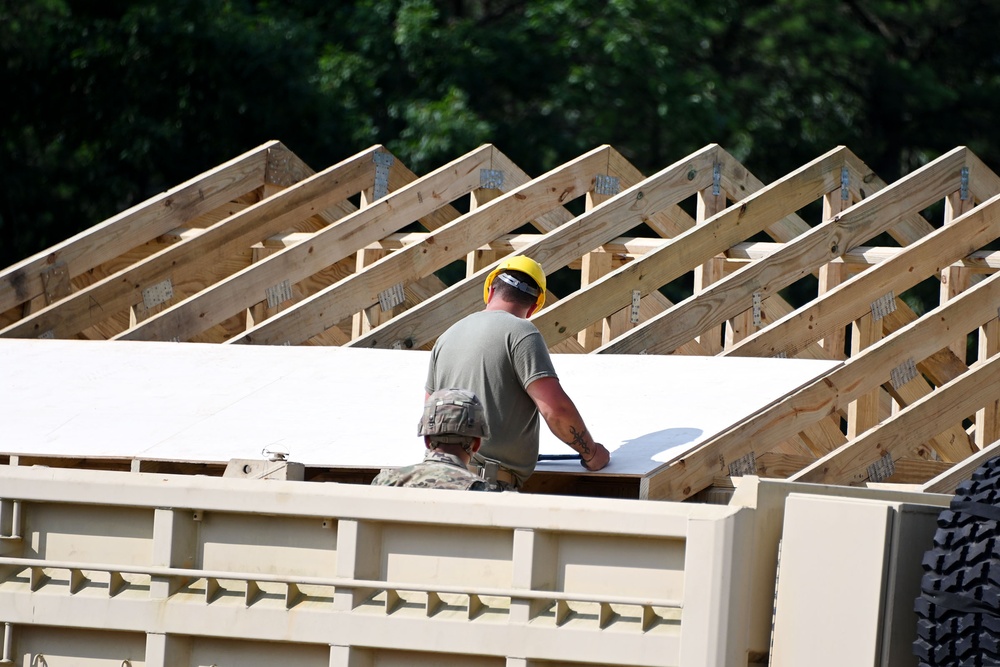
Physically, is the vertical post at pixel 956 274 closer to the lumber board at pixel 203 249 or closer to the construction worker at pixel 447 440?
the lumber board at pixel 203 249

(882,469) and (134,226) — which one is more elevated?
(134,226)

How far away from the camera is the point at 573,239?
7902mm

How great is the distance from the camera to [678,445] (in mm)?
5273

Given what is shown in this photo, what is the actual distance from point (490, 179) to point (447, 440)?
4.94 metres

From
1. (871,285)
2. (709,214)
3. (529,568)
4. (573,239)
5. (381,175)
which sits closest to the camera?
(529,568)

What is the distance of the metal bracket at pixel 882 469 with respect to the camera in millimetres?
5988

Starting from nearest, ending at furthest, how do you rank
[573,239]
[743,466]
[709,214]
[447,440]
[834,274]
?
[447,440]
[743,466]
[573,239]
[834,274]
[709,214]

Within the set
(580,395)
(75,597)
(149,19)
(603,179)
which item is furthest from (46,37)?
(75,597)

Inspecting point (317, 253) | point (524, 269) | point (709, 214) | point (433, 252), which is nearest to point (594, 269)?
point (709, 214)

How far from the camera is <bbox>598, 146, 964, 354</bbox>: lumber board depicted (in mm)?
6895

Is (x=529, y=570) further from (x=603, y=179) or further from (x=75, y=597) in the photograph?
(x=603, y=179)

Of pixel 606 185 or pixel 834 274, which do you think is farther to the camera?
pixel 606 185

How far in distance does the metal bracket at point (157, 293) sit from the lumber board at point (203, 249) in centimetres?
3

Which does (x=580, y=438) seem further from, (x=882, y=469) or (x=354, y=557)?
(x=882, y=469)
